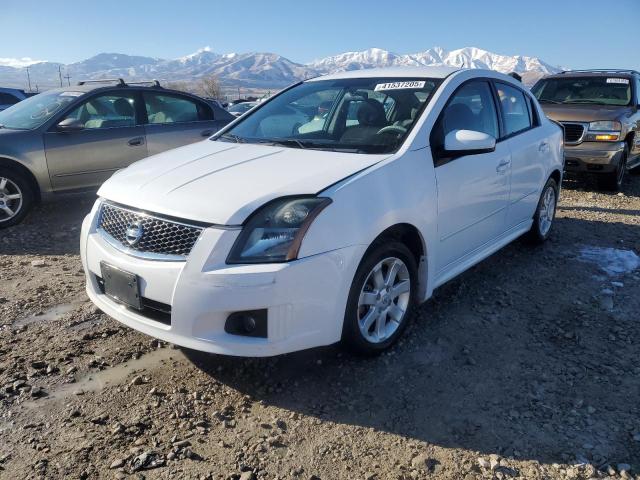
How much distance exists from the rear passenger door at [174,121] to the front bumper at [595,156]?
16.8 feet

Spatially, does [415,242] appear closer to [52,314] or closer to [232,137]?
[232,137]

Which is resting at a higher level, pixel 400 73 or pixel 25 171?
pixel 400 73

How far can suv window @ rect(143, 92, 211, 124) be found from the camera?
6720 mm

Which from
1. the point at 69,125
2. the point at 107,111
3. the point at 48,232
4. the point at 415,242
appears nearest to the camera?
the point at 415,242

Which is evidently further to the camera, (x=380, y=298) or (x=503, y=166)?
(x=503, y=166)

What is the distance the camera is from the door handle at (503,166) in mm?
3940

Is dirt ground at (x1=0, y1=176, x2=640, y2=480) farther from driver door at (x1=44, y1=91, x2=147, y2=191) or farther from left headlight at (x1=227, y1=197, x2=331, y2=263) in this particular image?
driver door at (x1=44, y1=91, x2=147, y2=191)

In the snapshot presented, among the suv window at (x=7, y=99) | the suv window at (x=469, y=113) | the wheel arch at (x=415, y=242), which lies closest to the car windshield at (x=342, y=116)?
the suv window at (x=469, y=113)

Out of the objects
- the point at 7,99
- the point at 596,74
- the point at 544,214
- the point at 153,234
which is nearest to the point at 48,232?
the point at 153,234

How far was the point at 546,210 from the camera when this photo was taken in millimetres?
5332

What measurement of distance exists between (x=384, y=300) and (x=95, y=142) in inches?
178

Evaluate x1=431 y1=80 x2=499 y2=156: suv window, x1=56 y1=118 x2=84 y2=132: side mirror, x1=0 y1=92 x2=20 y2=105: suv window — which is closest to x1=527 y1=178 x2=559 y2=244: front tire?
x1=431 y1=80 x2=499 y2=156: suv window

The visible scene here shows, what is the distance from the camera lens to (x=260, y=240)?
8.26ft

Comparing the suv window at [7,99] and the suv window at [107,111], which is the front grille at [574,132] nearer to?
the suv window at [107,111]
